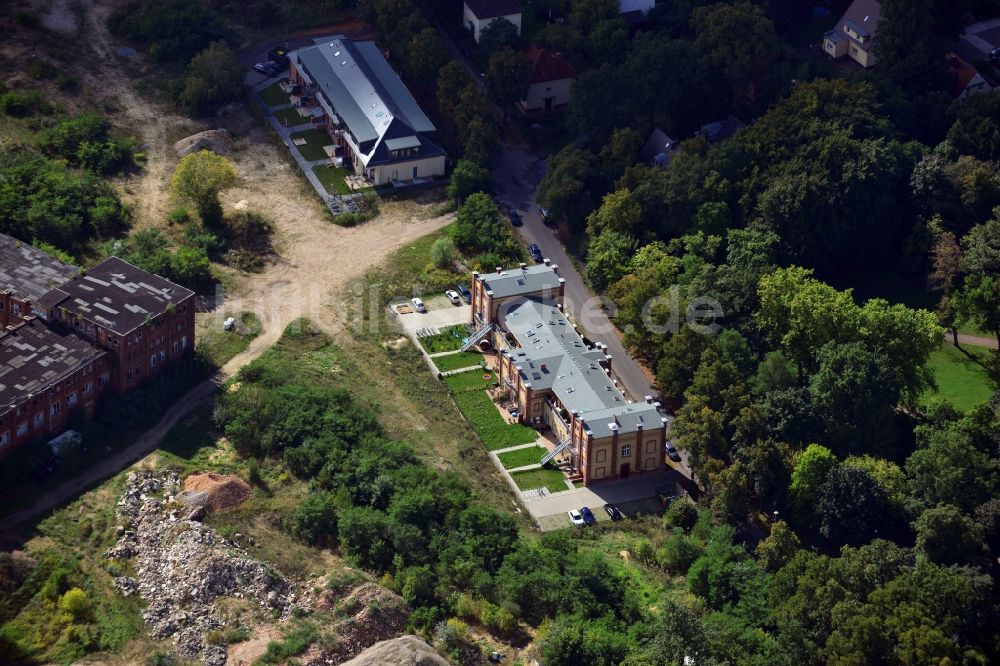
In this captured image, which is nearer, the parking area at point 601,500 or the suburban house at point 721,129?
the parking area at point 601,500

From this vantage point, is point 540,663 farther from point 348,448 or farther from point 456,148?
point 456,148

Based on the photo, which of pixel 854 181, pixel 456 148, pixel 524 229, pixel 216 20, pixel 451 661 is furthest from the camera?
pixel 216 20

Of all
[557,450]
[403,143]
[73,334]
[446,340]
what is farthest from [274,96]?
[557,450]

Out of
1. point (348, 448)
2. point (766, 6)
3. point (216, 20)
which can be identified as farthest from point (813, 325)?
point (216, 20)

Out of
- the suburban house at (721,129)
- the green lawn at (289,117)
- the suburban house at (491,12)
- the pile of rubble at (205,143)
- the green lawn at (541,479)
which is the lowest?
the green lawn at (541,479)

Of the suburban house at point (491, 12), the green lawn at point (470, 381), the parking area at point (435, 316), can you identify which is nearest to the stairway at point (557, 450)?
the green lawn at point (470, 381)

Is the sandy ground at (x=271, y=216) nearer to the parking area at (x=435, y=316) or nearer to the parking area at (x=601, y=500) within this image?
the parking area at (x=435, y=316)
